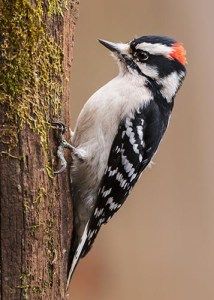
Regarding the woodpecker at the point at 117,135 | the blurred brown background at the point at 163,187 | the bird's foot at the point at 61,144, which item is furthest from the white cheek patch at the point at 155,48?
the blurred brown background at the point at 163,187

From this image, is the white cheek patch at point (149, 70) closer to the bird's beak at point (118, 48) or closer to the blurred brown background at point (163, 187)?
the bird's beak at point (118, 48)

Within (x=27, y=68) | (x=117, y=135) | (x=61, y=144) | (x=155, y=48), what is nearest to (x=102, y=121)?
(x=117, y=135)

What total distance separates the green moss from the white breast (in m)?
0.36

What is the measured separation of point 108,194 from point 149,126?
1.20 ft

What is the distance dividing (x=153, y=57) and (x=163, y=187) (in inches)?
54.1

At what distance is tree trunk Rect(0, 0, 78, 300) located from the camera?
116 inches

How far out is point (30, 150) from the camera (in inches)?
117

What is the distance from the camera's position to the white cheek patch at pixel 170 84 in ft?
12.1

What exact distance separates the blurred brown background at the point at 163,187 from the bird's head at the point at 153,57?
991mm

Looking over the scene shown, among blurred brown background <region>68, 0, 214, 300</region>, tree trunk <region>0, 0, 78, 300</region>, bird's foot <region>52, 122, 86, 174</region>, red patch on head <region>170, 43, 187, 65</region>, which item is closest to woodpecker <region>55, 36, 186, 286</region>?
red patch on head <region>170, 43, 187, 65</region>

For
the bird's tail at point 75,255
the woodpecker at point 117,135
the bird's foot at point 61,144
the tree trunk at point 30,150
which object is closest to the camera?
the tree trunk at point 30,150

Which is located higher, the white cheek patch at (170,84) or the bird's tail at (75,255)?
the white cheek patch at (170,84)

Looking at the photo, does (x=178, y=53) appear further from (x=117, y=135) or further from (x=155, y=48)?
(x=117, y=135)

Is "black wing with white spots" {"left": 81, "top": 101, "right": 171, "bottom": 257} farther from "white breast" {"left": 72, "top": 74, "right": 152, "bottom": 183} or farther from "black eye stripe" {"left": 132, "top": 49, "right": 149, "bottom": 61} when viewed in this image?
"black eye stripe" {"left": 132, "top": 49, "right": 149, "bottom": 61}
